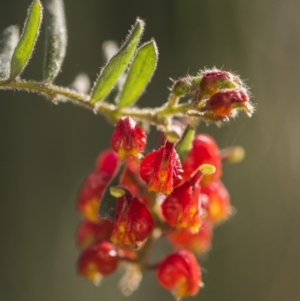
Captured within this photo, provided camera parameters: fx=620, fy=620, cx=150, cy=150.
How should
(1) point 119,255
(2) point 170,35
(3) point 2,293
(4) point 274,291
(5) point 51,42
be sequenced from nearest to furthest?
(5) point 51,42 → (1) point 119,255 → (3) point 2,293 → (4) point 274,291 → (2) point 170,35

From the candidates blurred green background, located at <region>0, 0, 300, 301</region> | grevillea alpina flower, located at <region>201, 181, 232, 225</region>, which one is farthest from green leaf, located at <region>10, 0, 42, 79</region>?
blurred green background, located at <region>0, 0, 300, 301</region>

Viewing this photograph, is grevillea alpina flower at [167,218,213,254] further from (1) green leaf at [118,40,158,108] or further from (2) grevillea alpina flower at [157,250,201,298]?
(1) green leaf at [118,40,158,108]

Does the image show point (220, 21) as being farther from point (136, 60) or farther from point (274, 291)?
point (136, 60)

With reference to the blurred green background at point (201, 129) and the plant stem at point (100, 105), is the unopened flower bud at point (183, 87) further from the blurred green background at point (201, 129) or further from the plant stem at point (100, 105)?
the blurred green background at point (201, 129)

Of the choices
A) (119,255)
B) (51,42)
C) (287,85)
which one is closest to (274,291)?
(287,85)

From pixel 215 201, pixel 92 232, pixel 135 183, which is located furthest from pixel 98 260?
pixel 215 201

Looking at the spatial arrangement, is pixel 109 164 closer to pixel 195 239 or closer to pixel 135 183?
pixel 135 183
